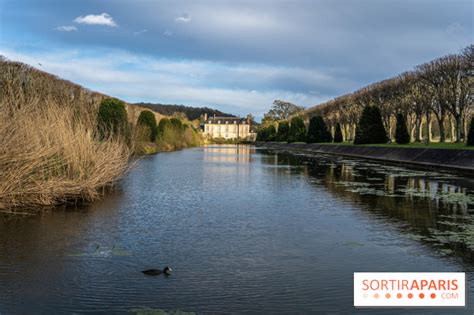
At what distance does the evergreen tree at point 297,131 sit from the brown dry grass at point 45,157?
71.3 m

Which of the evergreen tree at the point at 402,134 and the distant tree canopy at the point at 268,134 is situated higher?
the distant tree canopy at the point at 268,134

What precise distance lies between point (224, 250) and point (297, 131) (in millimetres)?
80332

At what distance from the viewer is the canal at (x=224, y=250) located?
17.4ft

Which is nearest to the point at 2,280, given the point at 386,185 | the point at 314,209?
the point at 314,209

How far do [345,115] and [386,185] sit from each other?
56.3 m

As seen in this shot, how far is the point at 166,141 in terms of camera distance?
5706 centimetres

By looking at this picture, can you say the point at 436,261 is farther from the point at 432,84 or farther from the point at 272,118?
the point at 272,118

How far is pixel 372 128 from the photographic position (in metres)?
47.1

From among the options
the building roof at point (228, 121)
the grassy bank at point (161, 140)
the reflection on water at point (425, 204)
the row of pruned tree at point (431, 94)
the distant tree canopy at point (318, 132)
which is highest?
the building roof at point (228, 121)

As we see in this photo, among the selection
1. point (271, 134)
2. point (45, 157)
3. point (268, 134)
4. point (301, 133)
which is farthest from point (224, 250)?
point (268, 134)

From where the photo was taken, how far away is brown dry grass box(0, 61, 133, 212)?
1023 centimetres

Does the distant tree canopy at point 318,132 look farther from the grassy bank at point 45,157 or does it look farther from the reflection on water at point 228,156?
the grassy bank at point 45,157

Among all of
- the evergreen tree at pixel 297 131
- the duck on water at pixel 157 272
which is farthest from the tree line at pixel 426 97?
the duck on water at pixel 157 272

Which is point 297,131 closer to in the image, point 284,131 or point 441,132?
point 284,131
